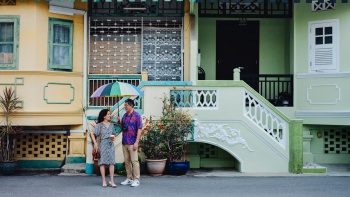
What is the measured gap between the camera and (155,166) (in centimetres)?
1134

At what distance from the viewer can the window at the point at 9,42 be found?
41.1 ft

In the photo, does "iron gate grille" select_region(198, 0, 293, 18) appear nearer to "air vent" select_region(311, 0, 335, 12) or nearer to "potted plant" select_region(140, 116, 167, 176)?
"air vent" select_region(311, 0, 335, 12)

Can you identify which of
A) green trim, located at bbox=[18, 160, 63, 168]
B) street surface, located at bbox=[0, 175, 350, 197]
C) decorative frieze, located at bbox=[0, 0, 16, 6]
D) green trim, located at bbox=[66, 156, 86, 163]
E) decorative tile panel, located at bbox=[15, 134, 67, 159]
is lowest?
street surface, located at bbox=[0, 175, 350, 197]

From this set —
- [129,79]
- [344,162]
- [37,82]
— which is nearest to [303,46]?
[344,162]

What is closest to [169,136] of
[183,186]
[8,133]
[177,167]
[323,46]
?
[177,167]

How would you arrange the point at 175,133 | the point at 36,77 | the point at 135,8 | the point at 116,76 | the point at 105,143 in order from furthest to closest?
the point at 135,8, the point at 116,76, the point at 36,77, the point at 175,133, the point at 105,143

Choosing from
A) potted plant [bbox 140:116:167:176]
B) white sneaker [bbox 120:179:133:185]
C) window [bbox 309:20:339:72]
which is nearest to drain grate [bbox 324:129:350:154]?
window [bbox 309:20:339:72]

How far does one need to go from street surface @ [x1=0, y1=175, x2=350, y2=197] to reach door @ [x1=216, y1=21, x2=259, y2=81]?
15.9 feet

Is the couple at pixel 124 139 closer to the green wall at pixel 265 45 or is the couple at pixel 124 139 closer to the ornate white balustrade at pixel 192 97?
the ornate white balustrade at pixel 192 97

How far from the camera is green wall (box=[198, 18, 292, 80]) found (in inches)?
585

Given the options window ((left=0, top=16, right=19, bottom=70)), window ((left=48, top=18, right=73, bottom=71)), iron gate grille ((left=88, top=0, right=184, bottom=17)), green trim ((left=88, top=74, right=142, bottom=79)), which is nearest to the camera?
window ((left=0, top=16, right=19, bottom=70))

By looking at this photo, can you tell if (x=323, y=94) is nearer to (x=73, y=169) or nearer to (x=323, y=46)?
(x=323, y=46)

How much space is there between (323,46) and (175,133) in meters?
5.19

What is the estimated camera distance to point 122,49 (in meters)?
13.7
